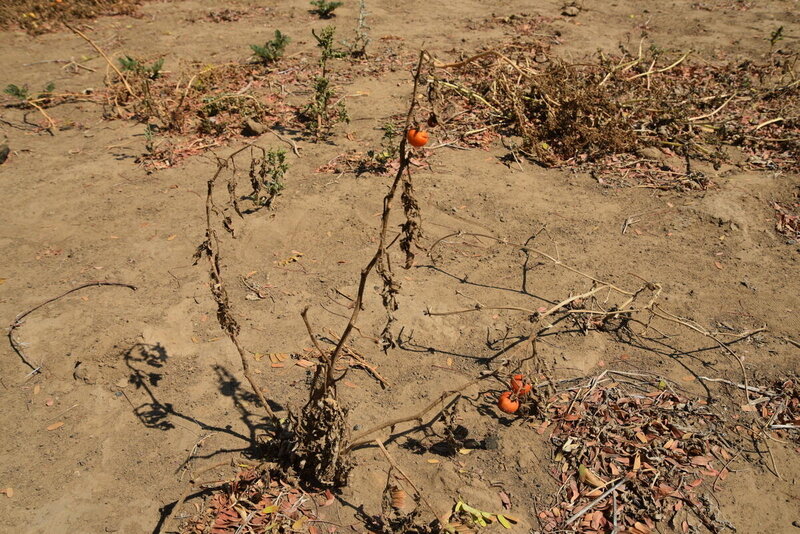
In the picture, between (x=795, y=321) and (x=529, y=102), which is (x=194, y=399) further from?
(x=529, y=102)

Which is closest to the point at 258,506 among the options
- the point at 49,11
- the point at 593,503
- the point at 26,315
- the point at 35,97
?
the point at 593,503

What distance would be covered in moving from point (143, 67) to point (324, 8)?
3101 millimetres

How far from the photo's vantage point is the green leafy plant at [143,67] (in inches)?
255

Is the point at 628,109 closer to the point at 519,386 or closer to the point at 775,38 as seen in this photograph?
the point at 775,38

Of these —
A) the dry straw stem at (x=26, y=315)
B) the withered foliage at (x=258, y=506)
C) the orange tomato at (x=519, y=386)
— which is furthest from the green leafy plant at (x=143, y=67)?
the orange tomato at (x=519, y=386)

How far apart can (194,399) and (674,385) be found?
2.84 meters

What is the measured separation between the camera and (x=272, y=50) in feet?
23.8

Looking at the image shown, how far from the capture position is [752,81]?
7.19 meters

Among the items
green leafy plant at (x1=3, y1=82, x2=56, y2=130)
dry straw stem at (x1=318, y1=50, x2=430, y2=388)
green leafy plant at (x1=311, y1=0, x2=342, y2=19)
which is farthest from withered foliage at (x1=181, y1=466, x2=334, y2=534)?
green leafy plant at (x1=311, y1=0, x2=342, y2=19)

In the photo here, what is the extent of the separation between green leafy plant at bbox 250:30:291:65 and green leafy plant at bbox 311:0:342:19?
5.27 feet

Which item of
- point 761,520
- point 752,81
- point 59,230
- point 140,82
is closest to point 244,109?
point 140,82

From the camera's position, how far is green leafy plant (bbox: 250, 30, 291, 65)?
23.3ft

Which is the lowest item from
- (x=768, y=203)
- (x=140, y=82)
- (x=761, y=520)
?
(x=761, y=520)

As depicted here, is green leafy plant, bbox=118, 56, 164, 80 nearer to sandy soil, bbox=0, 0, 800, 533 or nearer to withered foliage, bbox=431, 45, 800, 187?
sandy soil, bbox=0, 0, 800, 533
